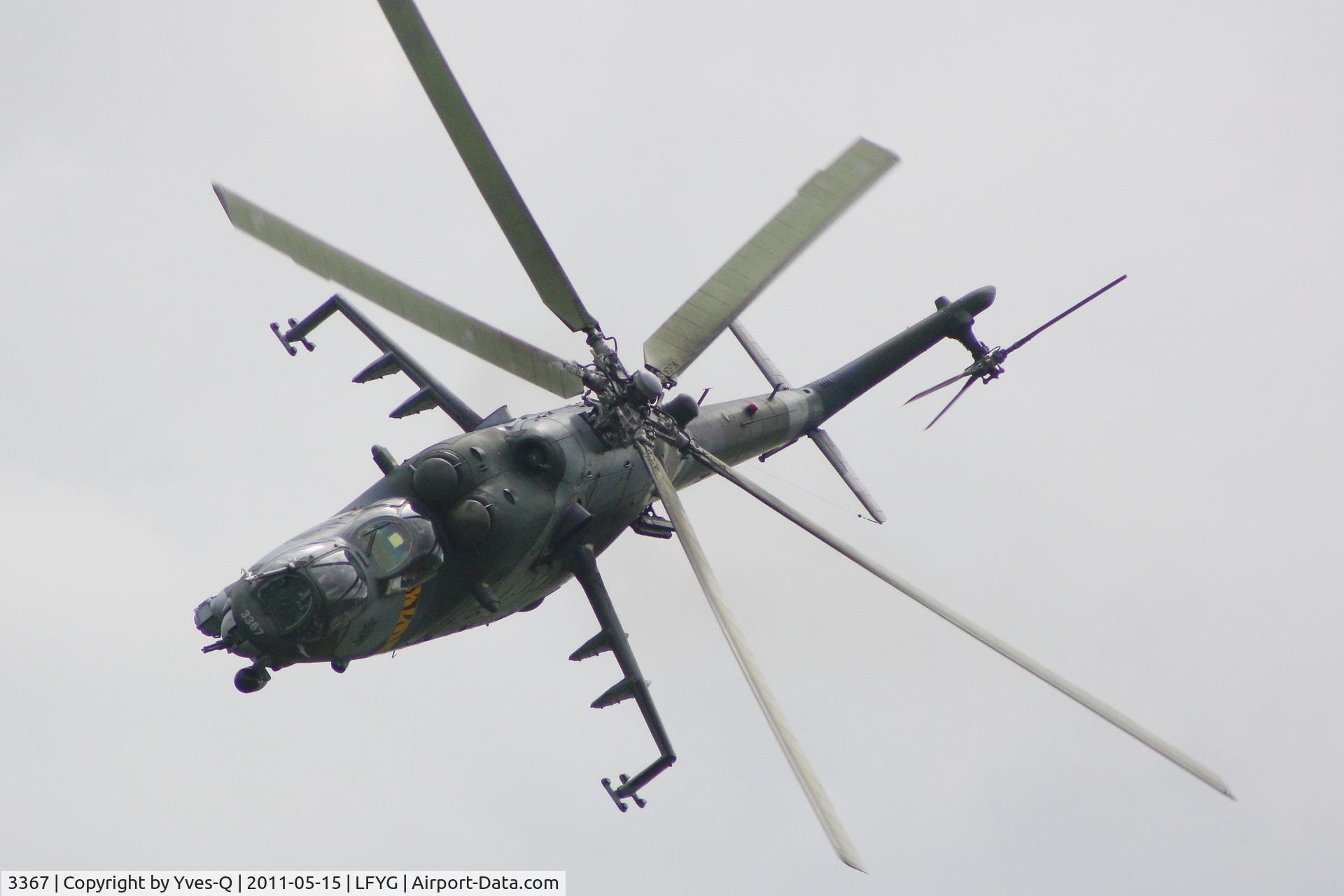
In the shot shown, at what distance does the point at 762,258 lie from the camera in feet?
87.7

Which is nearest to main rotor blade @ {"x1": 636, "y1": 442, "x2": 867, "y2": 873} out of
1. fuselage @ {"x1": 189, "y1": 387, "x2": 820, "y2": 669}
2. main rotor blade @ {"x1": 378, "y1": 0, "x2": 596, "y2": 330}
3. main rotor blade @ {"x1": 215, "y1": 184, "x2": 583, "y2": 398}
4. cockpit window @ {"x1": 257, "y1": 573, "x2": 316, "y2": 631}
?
fuselage @ {"x1": 189, "y1": 387, "x2": 820, "y2": 669}

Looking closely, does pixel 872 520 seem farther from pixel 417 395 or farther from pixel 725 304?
pixel 417 395

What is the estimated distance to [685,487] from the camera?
28.0m

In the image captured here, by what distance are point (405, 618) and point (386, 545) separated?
124 cm

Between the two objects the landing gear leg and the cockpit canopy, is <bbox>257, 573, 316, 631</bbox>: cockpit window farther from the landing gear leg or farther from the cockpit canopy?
the landing gear leg

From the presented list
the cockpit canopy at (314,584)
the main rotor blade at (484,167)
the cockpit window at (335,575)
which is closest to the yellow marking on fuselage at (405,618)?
the cockpit canopy at (314,584)

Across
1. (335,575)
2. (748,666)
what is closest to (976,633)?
(748,666)

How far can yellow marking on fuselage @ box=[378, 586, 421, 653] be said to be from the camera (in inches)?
849

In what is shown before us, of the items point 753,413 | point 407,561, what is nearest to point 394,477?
point 407,561

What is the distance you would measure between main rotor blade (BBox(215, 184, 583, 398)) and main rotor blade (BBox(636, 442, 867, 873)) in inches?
89.5

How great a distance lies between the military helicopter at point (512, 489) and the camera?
20125mm

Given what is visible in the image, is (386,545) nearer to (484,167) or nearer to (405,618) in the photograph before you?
(405,618)

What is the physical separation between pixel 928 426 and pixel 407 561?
35.5ft

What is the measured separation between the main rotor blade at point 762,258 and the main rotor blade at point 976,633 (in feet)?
8.35
